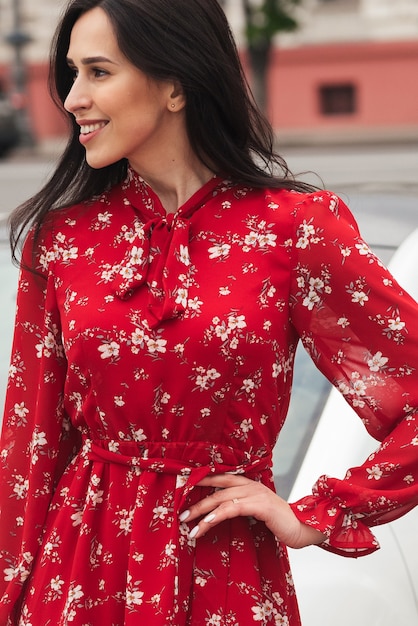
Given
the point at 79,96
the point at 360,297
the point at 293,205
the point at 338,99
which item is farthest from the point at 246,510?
the point at 338,99

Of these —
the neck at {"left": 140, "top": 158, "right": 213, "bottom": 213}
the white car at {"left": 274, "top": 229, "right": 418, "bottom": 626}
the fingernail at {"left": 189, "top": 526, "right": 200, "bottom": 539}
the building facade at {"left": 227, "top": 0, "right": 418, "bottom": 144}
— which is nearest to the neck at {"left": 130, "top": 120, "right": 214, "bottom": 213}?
the neck at {"left": 140, "top": 158, "right": 213, "bottom": 213}

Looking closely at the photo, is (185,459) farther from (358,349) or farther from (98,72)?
(98,72)

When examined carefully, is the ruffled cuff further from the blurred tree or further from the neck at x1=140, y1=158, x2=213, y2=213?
the blurred tree

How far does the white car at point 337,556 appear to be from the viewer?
241cm

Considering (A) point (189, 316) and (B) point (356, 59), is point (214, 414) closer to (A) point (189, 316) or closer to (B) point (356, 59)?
(A) point (189, 316)

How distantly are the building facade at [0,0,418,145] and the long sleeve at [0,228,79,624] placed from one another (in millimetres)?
23031

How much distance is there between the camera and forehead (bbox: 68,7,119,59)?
2.08m

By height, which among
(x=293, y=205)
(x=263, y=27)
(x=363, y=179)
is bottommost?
(x=293, y=205)

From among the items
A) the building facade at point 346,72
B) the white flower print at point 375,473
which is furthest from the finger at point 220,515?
the building facade at point 346,72

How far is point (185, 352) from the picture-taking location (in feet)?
6.56

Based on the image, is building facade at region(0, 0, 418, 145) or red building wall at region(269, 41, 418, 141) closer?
building facade at region(0, 0, 418, 145)

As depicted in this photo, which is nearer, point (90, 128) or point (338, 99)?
point (90, 128)

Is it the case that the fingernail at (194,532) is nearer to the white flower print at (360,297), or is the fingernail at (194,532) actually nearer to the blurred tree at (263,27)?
the white flower print at (360,297)

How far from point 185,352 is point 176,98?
1.39ft
